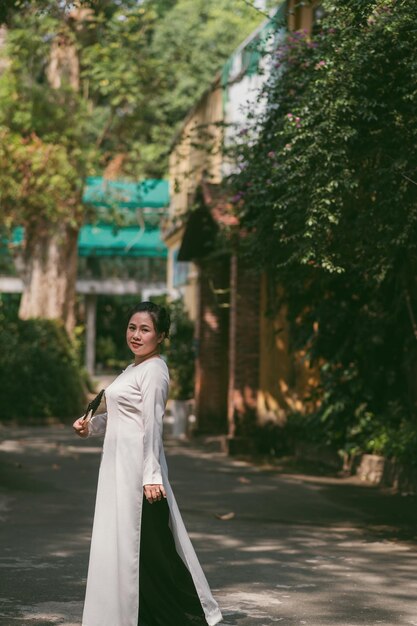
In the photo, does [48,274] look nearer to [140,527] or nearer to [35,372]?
[35,372]

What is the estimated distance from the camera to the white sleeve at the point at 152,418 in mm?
6770

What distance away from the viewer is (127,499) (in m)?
6.81

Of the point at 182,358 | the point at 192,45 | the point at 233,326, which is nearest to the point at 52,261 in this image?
the point at 182,358

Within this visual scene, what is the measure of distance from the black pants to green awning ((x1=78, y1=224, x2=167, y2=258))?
45279 mm

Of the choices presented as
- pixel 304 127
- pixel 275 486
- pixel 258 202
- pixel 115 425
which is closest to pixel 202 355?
pixel 275 486

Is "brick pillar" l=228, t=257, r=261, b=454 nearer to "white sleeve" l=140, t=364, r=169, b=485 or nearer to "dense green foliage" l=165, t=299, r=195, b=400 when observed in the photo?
"dense green foliage" l=165, t=299, r=195, b=400

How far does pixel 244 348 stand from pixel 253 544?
1068 centimetres

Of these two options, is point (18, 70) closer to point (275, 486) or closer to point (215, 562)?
point (275, 486)

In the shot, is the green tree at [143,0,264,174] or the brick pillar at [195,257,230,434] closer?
the brick pillar at [195,257,230,434]

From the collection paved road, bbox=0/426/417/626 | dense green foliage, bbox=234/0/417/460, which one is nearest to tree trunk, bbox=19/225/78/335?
paved road, bbox=0/426/417/626

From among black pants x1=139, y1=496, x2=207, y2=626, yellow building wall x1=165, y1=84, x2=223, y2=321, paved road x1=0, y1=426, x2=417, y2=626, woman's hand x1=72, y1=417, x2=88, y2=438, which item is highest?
yellow building wall x1=165, y1=84, x2=223, y2=321

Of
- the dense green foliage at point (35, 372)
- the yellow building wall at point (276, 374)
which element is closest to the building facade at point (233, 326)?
the yellow building wall at point (276, 374)

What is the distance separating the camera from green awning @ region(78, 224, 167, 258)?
53.2m

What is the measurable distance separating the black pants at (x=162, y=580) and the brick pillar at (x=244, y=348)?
14.3 m
